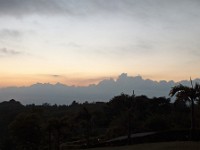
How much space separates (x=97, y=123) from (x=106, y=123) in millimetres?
2427

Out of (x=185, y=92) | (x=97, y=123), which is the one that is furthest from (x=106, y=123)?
(x=185, y=92)

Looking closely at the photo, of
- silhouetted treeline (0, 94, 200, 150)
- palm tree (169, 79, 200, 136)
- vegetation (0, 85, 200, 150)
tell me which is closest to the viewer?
palm tree (169, 79, 200, 136)

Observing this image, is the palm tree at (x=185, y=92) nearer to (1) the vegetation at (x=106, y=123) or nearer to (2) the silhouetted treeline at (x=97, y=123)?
(1) the vegetation at (x=106, y=123)

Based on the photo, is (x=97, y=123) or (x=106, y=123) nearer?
(x=97, y=123)

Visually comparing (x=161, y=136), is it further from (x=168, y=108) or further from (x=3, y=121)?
(x=3, y=121)

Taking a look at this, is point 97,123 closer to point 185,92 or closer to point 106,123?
point 106,123

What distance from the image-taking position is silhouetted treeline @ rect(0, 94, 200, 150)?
58872mm

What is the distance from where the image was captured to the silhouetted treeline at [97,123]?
58.9 m

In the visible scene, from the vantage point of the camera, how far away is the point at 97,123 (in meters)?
100

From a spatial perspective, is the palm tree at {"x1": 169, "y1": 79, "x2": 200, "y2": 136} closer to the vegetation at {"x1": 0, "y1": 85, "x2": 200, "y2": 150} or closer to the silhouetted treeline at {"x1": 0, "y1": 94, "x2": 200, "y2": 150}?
the vegetation at {"x1": 0, "y1": 85, "x2": 200, "y2": 150}

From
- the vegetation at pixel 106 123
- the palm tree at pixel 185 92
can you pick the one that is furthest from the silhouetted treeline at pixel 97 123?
the palm tree at pixel 185 92

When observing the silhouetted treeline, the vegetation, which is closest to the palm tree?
the vegetation

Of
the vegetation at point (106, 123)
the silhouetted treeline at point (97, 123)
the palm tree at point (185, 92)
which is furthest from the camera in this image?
the silhouetted treeline at point (97, 123)

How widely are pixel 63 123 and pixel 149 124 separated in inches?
659
